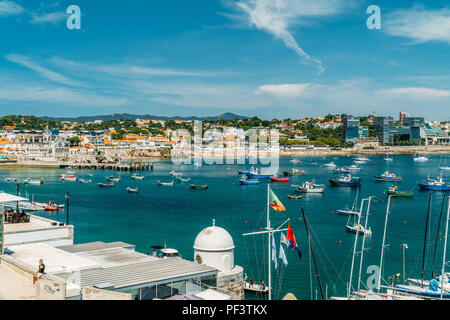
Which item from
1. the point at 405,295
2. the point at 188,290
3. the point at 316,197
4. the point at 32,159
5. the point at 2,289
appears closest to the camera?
the point at 2,289

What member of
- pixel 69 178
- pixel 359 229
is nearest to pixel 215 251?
pixel 359 229

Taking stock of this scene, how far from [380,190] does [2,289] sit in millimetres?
53525

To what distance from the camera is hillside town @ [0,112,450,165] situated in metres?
104

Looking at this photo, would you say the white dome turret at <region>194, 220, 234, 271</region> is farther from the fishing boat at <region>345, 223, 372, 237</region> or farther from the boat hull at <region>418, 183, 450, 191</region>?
the boat hull at <region>418, 183, 450, 191</region>

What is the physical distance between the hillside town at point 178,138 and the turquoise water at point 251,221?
4277 centimetres

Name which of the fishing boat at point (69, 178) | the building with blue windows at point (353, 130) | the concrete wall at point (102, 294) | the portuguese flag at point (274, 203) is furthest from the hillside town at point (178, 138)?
the concrete wall at point (102, 294)

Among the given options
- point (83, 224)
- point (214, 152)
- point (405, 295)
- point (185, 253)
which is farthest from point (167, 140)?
point (405, 295)

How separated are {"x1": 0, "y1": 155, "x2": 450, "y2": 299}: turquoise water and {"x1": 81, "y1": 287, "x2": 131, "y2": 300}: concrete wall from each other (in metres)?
11.5

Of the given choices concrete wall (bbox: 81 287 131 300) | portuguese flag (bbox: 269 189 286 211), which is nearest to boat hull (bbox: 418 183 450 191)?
portuguese flag (bbox: 269 189 286 211)

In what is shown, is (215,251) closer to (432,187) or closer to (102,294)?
(102,294)

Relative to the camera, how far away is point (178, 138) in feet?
476

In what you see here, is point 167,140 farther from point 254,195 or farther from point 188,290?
point 188,290

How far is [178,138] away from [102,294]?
139m

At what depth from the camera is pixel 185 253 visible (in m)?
24.1
